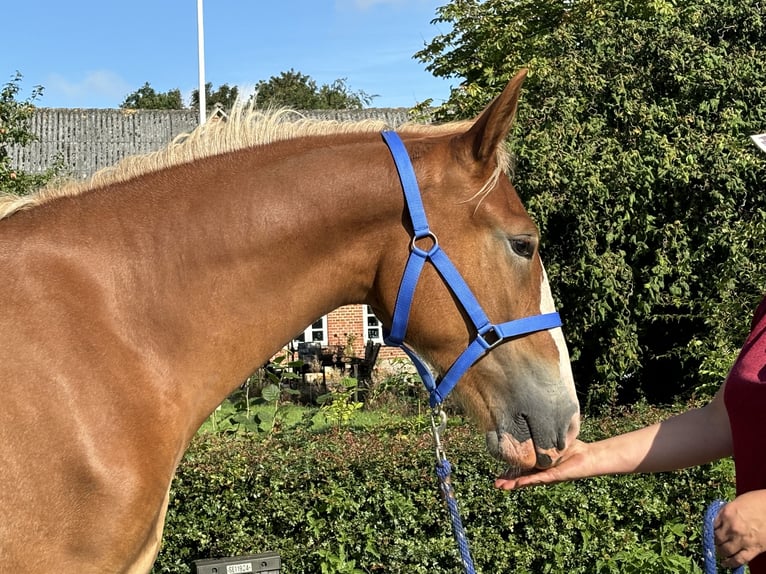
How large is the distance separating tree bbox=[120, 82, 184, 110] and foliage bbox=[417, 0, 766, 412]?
48413 millimetres

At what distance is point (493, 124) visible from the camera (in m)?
2.19

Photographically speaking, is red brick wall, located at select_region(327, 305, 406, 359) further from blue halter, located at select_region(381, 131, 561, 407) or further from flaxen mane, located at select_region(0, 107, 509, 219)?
blue halter, located at select_region(381, 131, 561, 407)

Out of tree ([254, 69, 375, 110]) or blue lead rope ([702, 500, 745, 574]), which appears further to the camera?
tree ([254, 69, 375, 110])

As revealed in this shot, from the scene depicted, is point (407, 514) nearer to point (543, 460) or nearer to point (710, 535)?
point (543, 460)

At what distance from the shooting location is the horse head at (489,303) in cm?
220

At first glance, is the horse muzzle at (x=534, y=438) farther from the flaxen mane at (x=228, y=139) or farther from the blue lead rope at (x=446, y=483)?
the flaxen mane at (x=228, y=139)

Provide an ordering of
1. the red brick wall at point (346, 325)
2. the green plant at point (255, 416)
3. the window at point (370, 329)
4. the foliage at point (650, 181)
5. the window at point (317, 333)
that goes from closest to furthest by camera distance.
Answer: the green plant at point (255, 416)
the foliage at point (650, 181)
the red brick wall at point (346, 325)
the window at point (370, 329)
the window at point (317, 333)

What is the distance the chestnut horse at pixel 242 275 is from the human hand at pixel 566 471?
0.19 ft

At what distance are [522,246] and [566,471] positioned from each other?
727mm

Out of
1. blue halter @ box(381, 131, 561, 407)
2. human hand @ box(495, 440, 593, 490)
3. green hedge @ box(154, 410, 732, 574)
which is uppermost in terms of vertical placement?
blue halter @ box(381, 131, 561, 407)

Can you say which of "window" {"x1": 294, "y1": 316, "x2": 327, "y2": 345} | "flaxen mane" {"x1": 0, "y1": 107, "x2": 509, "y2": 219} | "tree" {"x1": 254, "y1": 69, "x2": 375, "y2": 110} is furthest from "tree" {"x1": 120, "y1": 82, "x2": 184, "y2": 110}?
"flaxen mane" {"x1": 0, "y1": 107, "x2": 509, "y2": 219}

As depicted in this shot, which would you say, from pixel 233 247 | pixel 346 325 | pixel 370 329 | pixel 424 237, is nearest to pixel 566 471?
pixel 424 237

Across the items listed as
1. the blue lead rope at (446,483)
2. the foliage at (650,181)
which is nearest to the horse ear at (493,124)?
the blue lead rope at (446,483)

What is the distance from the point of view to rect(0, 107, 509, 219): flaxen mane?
229 centimetres
